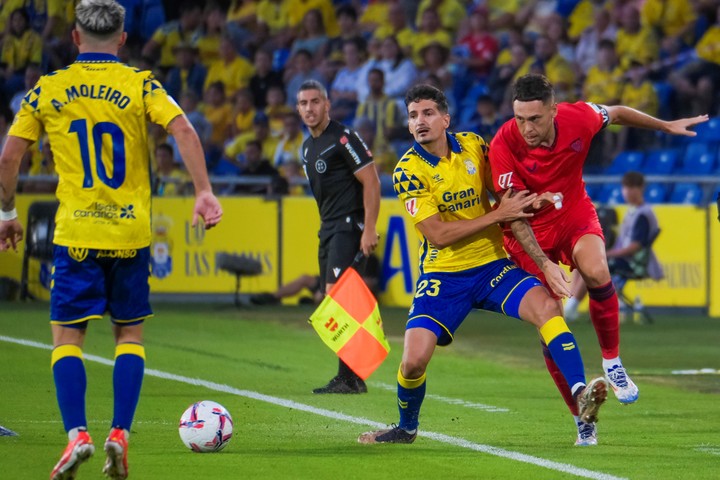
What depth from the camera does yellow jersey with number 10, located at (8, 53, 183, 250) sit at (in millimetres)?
6363

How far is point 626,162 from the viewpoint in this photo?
19.6 m

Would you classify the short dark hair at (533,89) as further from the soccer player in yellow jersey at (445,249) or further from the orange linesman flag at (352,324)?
the orange linesman flag at (352,324)

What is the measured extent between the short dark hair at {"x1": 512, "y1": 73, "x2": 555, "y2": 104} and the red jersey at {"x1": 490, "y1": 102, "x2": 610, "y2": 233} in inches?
11.9

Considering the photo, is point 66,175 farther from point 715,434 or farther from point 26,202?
point 26,202

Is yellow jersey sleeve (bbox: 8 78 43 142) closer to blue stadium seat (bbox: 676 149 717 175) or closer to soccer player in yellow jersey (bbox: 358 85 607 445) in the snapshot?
soccer player in yellow jersey (bbox: 358 85 607 445)

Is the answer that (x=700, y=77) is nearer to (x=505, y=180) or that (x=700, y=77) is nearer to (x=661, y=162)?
(x=661, y=162)

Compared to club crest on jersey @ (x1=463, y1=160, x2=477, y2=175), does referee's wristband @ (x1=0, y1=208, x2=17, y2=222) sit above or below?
below

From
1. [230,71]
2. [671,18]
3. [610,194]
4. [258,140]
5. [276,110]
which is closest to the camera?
Result: [610,194]

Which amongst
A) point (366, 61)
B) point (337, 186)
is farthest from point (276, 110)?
point (337, 186)

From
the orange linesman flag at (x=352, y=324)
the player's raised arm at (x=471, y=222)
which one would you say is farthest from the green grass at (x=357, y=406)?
the player's raised arm at (x=471, y=222)

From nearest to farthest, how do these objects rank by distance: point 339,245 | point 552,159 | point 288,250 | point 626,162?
point 552,159 → point 339,245 → point 288,250 → point 626,162

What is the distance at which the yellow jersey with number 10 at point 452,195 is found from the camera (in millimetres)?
7742

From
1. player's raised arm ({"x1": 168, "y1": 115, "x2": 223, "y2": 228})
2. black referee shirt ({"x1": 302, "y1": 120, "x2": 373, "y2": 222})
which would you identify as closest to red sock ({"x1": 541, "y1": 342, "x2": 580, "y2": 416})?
player's raised arm ({"x1": 168, "y1": 115, "x2": 223, "y2": 228})

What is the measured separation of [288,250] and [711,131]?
643cm
